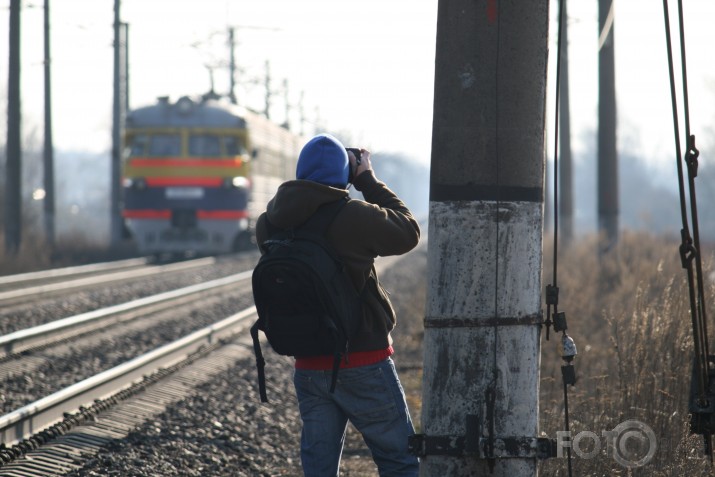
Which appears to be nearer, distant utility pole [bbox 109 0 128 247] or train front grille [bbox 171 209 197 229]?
train front grille [bbox 171 209 197 229]

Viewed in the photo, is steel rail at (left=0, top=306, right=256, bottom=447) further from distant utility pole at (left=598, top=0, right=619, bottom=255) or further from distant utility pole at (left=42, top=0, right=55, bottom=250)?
distant utility pole at (left=42, top=0, right=55, bottom=250)

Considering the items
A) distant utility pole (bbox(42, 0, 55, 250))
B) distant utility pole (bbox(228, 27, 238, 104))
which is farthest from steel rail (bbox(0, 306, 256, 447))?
distant utility pole (bbox(228, 27, 238, 104))

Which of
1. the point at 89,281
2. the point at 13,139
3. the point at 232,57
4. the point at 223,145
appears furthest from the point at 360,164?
the point at 232,57

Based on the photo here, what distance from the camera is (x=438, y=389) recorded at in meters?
3.20

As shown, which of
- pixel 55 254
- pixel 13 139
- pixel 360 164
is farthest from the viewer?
pixel 55 254

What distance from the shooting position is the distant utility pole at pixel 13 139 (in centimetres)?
2080

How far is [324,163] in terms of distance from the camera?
139 inches

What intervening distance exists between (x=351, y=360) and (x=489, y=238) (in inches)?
27.8

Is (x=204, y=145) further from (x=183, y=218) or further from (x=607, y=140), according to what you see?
(x=607, y=140)

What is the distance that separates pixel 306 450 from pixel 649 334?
2347 millimetres

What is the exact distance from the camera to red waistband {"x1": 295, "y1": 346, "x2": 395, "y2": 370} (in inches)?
139

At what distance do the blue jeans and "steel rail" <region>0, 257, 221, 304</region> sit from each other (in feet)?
32.9

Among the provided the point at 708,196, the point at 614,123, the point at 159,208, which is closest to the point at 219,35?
the point at 159,208

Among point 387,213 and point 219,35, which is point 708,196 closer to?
point 219,35
